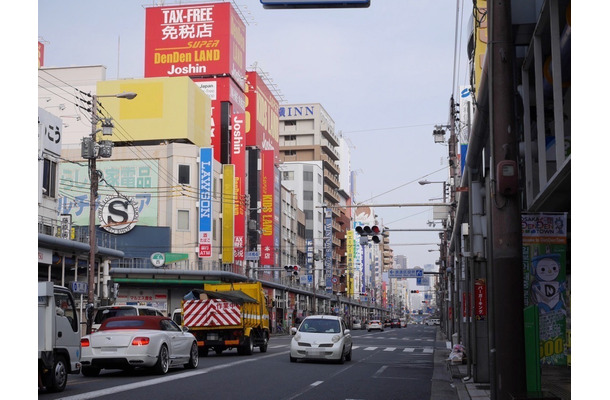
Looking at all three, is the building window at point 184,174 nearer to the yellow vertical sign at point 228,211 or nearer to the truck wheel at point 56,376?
the yellow vertical sign at point 228,211

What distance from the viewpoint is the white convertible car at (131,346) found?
18.8 m

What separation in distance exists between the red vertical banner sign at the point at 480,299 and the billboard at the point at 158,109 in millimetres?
54968

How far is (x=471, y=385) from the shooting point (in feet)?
58.0

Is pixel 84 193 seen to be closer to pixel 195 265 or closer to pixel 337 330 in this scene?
pixel 195 265

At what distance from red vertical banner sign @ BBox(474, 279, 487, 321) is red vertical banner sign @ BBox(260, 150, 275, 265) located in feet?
217

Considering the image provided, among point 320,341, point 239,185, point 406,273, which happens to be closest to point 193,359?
point 320,341

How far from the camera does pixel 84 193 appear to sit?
7162 centimetres

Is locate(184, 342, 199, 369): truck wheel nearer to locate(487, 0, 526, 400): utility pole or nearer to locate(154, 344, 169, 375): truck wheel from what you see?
locate(154, 344, 169, 375): truck wheel

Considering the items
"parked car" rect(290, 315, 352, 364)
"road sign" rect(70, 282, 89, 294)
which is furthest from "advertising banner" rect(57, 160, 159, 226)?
"parked car" rect(290, 315, 352, 364)

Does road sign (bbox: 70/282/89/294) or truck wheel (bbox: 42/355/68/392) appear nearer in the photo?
truck wheel (bbox: 42/355/68/392)

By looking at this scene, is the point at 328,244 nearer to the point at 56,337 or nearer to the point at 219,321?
the point at 219,321

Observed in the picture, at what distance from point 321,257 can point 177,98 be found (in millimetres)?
57726

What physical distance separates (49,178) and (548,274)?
32048 millimetres

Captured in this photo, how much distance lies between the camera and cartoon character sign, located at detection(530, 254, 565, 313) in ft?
35.2
